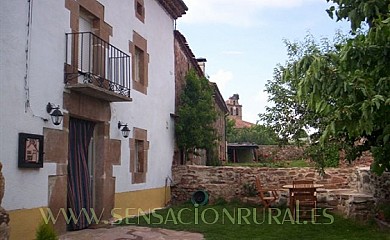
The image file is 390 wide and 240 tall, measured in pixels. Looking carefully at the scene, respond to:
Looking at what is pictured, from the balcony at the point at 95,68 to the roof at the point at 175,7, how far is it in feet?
13.3

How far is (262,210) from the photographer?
12.4 meters

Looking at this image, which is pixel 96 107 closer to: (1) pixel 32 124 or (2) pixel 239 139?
(1) pixel 32 124

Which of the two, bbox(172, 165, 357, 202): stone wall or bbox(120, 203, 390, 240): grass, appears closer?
bbox(120, 203, 390, 240): grass

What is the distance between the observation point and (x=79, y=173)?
9023 millimetres

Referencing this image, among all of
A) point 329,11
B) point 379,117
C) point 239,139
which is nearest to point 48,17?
point 329,11

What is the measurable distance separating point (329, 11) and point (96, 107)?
5.51 meters

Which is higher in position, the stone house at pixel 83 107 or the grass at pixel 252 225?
the stone house at pixel 83 107

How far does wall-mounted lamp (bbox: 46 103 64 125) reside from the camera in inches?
300

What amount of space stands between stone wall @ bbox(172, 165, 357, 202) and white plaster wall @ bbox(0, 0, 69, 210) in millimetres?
6839

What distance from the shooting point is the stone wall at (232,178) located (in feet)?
46.3

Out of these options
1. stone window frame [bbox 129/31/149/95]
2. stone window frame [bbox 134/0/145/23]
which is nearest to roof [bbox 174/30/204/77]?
stone window frame [bbox 134/0/145/23]

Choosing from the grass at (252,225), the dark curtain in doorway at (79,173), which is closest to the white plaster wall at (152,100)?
the dark curtain in doorway at (79,173)

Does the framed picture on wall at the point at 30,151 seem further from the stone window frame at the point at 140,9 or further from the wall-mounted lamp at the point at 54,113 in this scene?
the stone window frame at the point at 140,9

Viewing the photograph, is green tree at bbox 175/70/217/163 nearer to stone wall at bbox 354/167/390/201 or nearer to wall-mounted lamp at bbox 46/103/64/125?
stone wall at bbox 354/167/390/201
